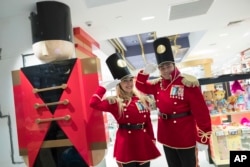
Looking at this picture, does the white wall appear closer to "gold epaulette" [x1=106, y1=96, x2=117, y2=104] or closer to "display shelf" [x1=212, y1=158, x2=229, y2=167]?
"gold epaulette" [x1=106, y1=96, x2=117, y2=104]

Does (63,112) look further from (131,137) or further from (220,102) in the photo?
(220,102)

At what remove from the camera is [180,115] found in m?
2.17

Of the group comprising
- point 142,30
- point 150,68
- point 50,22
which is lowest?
point 150,68

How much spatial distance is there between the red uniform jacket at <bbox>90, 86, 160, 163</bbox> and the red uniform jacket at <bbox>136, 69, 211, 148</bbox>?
0.54 feet

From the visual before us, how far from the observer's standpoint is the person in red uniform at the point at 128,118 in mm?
2145

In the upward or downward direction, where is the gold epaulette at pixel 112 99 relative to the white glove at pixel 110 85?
downward

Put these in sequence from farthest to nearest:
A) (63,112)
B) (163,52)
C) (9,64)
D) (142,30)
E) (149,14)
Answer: (142,30)
(149,14)
(9,64)
(63,112)
(163,52)

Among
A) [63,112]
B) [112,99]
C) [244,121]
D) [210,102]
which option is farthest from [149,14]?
[244,121]

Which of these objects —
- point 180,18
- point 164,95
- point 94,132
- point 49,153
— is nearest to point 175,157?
point 164,95

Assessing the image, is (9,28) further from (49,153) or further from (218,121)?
(218,121)

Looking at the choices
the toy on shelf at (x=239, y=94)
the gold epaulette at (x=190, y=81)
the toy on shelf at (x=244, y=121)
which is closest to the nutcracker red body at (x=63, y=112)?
the gold epaulette at (x=190, y=81)

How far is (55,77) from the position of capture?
2.39 meters

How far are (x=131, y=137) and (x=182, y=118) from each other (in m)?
0.45

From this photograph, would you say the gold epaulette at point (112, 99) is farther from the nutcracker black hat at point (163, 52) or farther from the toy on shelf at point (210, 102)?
the toy on shelf at point (210, 102)
